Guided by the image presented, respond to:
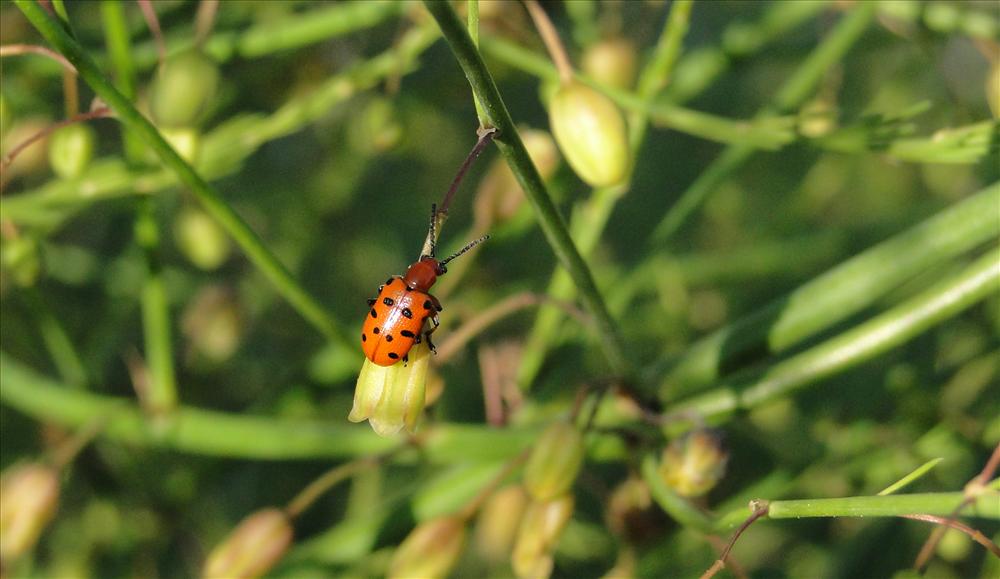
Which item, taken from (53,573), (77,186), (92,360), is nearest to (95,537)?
(53,573)

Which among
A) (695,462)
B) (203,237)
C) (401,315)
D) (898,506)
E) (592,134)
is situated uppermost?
(203,237)

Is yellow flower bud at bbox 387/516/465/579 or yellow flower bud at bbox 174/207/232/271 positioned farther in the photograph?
yellow flower bud at bbox 174/207/232/271

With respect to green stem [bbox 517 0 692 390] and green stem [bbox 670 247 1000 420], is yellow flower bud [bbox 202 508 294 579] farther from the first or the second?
green stem [bbox 670 247 1000 420]

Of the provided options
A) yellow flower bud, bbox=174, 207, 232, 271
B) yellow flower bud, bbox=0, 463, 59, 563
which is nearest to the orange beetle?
yellow flower bud, bbox=0, 463, 59, 563

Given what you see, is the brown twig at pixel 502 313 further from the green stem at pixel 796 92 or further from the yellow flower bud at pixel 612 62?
the yellow flower bud at pixel 612 62

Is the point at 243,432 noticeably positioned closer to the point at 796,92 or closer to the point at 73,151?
the point at 73,151

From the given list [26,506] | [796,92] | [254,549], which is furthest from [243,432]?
[796,92]
